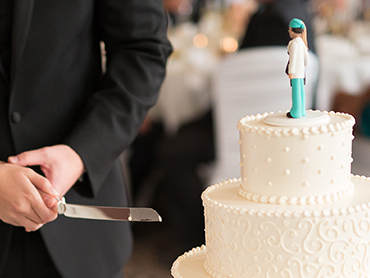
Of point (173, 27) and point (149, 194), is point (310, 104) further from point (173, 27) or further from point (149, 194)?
point (173, 27)

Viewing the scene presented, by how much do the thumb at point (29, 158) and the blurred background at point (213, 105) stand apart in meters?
1.60

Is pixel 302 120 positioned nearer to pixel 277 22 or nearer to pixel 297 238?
pixel 297 238

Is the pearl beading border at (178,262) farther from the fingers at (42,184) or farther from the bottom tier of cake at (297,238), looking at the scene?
the fingers at (42,184)

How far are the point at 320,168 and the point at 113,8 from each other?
0.63 meters

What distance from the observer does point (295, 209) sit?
864 millimetres

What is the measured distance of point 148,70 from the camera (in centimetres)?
116

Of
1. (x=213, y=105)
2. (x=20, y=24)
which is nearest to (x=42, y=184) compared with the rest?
A: (x=20, y=24)

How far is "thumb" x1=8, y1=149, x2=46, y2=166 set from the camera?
→ 97 cm

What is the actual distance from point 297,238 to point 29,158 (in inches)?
22.5

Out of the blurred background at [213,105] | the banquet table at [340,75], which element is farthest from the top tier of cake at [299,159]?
the banquet table at [340,75]

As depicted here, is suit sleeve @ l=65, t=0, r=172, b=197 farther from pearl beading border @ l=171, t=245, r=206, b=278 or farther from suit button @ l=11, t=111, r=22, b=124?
pearl beading border @ l=171, t=245, r=206, b=278

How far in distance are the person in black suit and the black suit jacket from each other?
1.36m

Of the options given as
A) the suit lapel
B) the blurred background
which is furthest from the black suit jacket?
the blurred background

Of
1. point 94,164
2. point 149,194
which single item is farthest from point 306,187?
point 149,194
